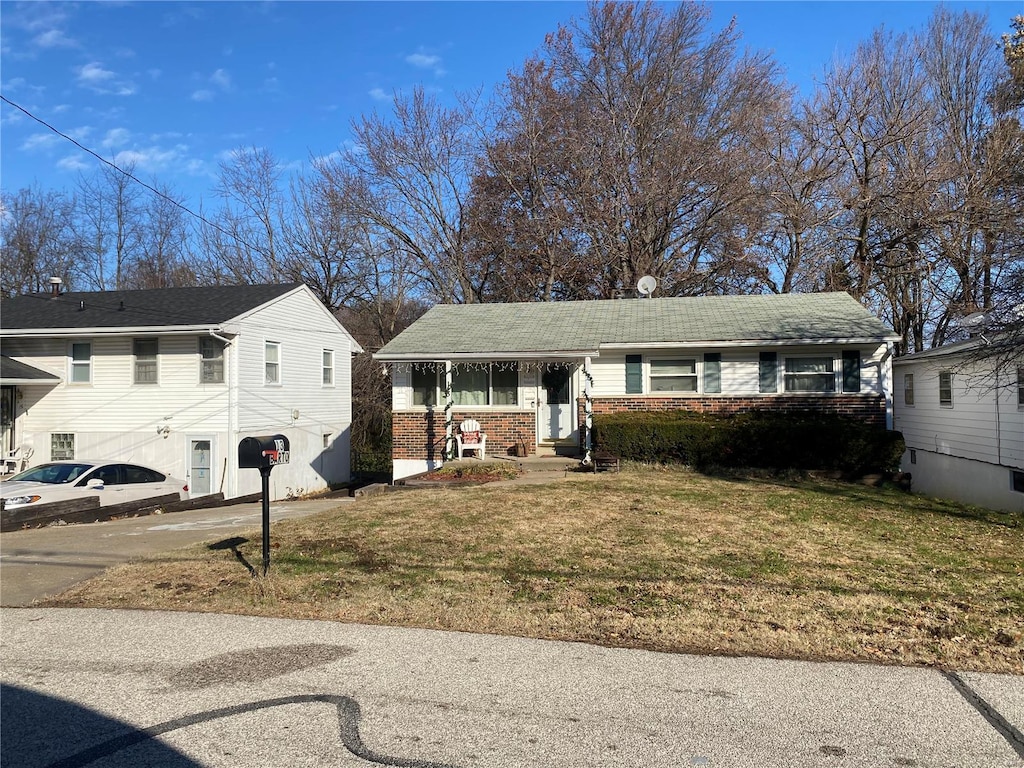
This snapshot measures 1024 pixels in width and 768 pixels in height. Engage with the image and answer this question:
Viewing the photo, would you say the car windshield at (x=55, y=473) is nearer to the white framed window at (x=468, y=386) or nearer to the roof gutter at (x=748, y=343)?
the white framed window at (x=468, y=386)

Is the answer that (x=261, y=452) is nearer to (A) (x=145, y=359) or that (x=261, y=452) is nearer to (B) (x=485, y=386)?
(B) (x=485, y=386)

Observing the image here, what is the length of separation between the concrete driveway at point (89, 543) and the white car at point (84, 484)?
1371 mm

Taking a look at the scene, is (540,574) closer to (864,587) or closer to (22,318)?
(864,587)

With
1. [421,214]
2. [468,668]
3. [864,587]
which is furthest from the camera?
[421,214]

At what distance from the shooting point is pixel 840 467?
1419cm

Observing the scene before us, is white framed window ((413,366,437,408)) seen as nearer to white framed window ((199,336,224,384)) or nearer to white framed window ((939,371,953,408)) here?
white framed window ((199,336,224,384))

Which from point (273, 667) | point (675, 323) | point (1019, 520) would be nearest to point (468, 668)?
point (273, 667)

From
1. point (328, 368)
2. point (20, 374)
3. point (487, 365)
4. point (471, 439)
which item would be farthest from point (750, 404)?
point (20, 374)

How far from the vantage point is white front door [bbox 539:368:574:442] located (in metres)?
16.8

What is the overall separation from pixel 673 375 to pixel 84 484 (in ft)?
39.9

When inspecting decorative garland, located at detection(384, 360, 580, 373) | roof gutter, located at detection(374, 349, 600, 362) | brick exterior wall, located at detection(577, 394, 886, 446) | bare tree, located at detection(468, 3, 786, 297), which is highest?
bare tree, located at detection(468, 3, 786, 297)

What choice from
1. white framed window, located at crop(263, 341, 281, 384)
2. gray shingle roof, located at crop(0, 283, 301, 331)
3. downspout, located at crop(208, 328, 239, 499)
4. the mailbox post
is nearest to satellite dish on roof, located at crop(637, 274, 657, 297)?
gray shingle roof, located at crop(0, 283, 301, 331)

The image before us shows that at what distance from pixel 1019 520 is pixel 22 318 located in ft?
76.4

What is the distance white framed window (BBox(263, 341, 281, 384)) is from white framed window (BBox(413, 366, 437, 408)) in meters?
5.37
